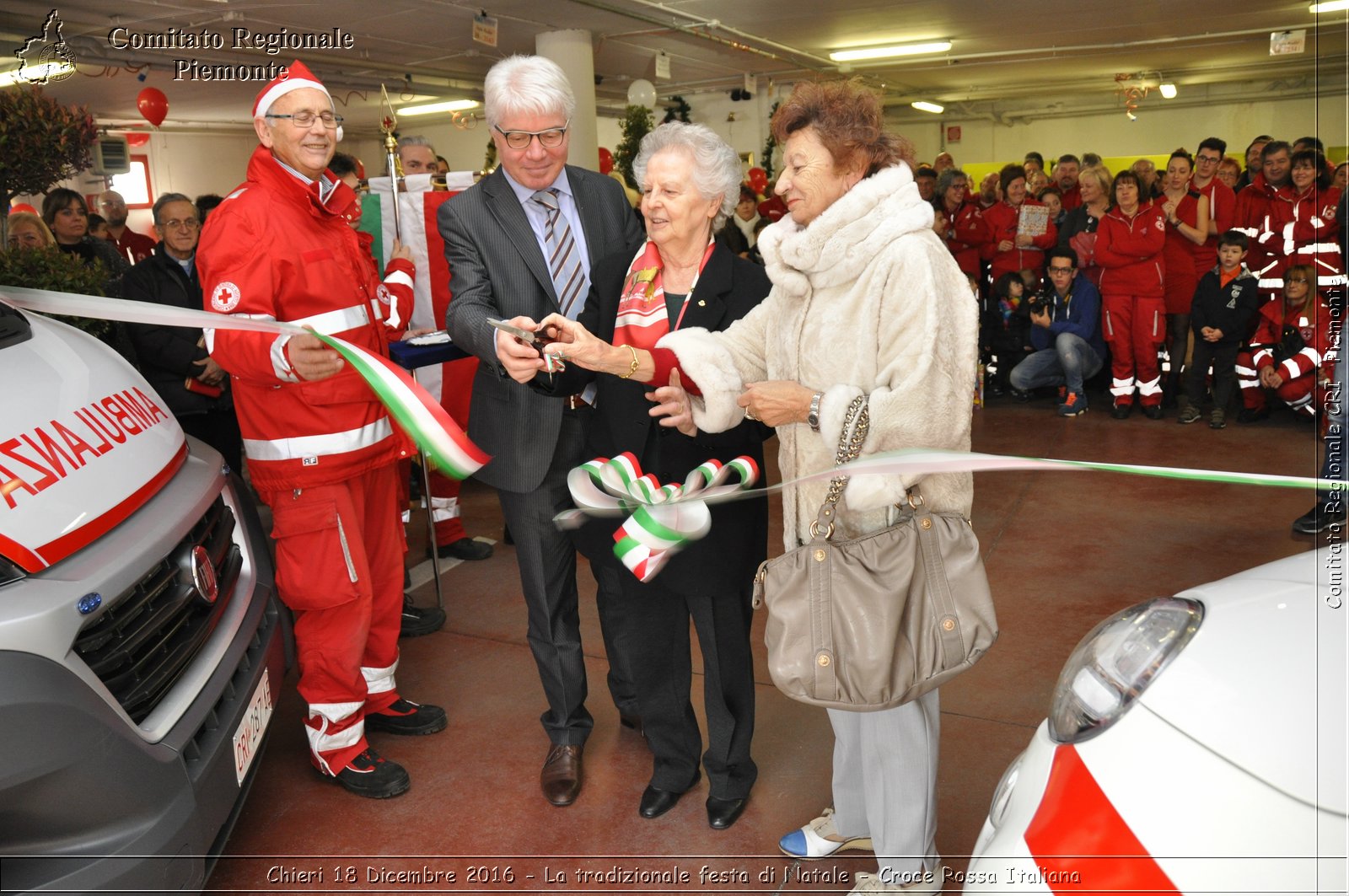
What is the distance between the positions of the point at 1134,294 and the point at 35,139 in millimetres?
6758

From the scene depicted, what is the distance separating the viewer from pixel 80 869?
168cm

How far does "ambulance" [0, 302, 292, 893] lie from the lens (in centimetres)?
163

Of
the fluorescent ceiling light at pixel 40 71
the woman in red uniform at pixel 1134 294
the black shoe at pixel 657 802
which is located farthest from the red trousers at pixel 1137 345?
the fluorescent ceiling light at pixel 40 71

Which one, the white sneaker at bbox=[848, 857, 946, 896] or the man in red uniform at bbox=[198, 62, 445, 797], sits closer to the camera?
the white sneaker at bbox=[848, 857, 946, 896]

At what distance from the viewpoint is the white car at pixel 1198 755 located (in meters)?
1.09

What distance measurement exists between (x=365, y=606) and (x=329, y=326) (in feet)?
2.44

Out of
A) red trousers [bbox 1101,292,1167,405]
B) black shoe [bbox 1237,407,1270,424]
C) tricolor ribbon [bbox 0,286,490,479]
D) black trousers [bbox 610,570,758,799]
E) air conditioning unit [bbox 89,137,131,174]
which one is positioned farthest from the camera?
air conditioning unit [bbox 89,137,131,174]

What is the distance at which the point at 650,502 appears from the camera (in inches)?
77.5

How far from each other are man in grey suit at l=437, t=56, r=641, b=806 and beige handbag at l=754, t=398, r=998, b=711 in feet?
3.15

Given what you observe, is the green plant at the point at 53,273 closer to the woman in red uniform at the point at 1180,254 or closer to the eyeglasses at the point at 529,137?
the eyeglasses at the point at 529,137

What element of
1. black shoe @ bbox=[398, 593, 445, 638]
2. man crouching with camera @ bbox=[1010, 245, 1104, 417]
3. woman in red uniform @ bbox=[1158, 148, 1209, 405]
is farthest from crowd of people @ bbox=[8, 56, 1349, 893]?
woman in red uniform @ bbox=[1158, 148, 1209, 405]

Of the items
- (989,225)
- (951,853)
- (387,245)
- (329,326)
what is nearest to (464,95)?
(989,225)

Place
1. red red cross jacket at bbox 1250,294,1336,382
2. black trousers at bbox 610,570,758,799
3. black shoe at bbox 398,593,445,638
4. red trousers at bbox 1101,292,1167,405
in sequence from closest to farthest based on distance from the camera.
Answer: black trousers at bbox 610,570,758,799 → black shoe at bbox 398,593,445,638 → red red cross jacket at bbox 1250,294,1336,382 → red trousers at bbox 1101,292,1167,405

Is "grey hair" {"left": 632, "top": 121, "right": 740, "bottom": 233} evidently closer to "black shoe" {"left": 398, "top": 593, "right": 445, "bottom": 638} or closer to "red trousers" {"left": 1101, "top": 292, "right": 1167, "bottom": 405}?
"black shoe" {"left": 398, "top": 593, "right": 445, "bottom": 638}
